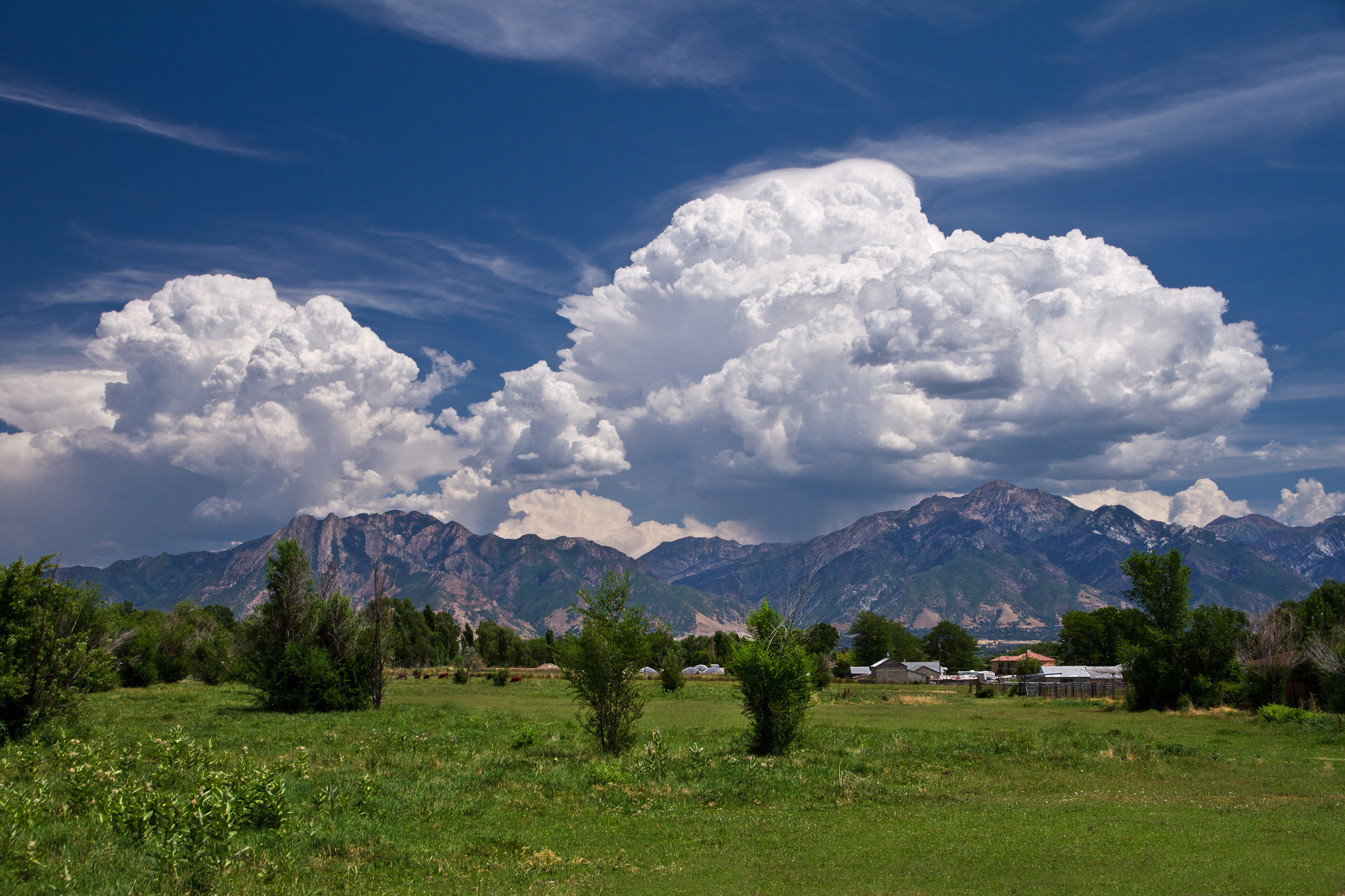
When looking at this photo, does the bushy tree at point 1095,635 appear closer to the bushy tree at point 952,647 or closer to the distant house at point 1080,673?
the distant house at point 1080,673

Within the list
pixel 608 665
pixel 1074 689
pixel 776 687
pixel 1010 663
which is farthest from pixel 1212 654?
pixel 1010 663

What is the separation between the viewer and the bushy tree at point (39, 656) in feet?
70.5

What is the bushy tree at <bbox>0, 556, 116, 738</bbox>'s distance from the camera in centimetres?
2150

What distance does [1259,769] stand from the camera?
22.8 m

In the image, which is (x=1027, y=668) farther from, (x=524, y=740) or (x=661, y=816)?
(x=661, y=816)

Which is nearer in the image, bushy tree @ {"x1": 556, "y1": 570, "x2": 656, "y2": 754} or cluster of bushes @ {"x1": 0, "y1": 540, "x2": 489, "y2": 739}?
cluster of bushes @ {"x1": 0, "y1": 540, "x2": 489, "y2": 739}

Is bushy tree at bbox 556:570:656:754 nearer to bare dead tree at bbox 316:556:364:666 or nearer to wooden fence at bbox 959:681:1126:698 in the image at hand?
bare dead tree at bbox 316:556:364:666

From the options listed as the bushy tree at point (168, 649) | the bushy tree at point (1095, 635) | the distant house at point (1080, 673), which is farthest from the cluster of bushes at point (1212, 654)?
the bushy tree at point (168, 649)

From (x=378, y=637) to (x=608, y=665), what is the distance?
82.0ft

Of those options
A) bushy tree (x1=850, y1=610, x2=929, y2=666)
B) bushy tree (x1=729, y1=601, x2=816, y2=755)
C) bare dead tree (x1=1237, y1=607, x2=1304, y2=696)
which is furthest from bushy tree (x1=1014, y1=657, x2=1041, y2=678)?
bushy tree (x1=729, y1=601, x2=816, y2=755)

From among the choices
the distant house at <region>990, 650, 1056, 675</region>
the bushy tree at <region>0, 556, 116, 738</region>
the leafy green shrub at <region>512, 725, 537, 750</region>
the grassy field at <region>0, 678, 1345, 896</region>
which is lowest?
the distant house at <region>990, 650, 1056, 675</region>

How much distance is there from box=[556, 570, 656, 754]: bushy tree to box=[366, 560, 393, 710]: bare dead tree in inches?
920

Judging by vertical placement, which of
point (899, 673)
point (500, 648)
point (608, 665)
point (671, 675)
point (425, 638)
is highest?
point (608, 665)

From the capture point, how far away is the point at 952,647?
166m
